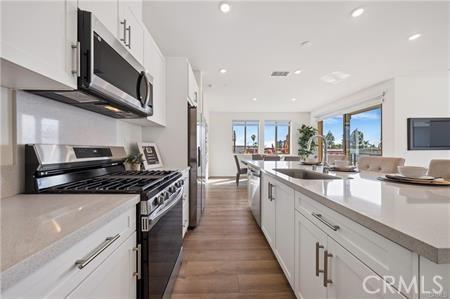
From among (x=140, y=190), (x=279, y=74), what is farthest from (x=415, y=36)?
(x=140, y=190)

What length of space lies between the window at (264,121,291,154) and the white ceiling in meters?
4.14

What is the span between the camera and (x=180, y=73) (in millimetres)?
2857

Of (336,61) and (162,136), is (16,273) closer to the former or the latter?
(162,136)

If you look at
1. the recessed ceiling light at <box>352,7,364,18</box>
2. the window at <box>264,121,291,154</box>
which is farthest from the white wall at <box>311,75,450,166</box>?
the window at <box>264,121,291,154</box>

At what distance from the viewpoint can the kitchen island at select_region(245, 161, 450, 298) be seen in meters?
0.55

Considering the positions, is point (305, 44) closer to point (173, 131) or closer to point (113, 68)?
point (173, 131)

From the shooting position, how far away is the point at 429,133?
4410 mm

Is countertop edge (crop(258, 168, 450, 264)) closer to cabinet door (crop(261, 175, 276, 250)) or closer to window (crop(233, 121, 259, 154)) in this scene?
cabinet door (crop(261, 175, 276, 250))

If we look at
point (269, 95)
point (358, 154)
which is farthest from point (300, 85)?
point (358, 154)

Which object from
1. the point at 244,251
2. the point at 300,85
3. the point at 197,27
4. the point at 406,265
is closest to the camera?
the point at 406,265

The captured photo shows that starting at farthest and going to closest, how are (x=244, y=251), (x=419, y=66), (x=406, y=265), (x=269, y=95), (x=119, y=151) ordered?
(x=269, y=95) → (x=419, y=66) → (x=244, y=251) → (x=119, y=151) → (x=406, y=265)

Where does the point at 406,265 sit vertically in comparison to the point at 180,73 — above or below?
below

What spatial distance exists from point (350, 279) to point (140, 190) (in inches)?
39.6

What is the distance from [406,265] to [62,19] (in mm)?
1563
